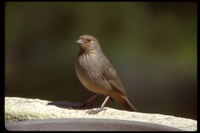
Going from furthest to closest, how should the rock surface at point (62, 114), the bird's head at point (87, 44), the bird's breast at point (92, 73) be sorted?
the bird's head at point (87, 44), the bird's breast at point (92, 73), the rock surface at point (62, 114)

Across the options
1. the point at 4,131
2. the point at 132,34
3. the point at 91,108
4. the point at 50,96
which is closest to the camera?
the point at 4,131

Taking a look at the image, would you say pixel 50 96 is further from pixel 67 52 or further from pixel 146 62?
pixel 146 62

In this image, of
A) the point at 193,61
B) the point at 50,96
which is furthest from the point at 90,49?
the point at 193,61

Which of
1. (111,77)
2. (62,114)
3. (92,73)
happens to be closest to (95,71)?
(92,73)

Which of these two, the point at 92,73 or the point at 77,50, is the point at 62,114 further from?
the point at 77,50

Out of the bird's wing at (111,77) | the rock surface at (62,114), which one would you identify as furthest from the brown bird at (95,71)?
the rock surface at (62,114)

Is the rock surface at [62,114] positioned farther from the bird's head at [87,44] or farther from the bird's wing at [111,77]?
the bird's head at [87,44]
